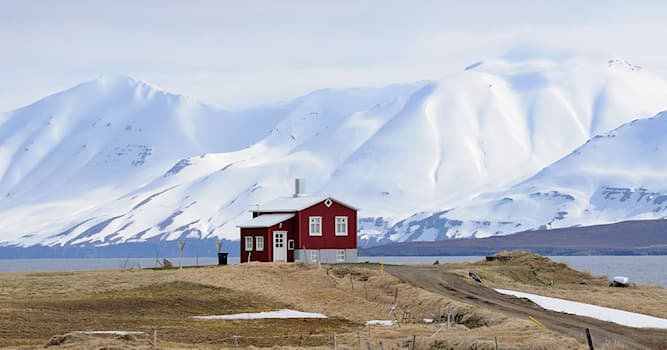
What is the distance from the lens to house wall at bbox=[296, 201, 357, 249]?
4370 inches

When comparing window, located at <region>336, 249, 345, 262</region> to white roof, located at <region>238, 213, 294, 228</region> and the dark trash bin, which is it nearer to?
white roof, located at <region>238, 213, 294, 228</region>

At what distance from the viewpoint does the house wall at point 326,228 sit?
111000mm

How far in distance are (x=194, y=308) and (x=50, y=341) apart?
2252 cm

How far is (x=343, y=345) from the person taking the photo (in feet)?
168

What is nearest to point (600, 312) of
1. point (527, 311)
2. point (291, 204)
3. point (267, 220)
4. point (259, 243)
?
point (527, 311)

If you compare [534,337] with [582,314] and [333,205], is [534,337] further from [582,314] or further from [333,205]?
[333,205]

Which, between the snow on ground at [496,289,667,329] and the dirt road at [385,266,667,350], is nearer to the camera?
the dirt road at [385,266,667,350]

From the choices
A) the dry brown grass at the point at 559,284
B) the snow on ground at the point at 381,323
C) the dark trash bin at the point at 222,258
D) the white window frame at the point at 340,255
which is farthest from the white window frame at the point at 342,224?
the snow on ground at the point at 381,323

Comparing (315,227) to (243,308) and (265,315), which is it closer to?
(243,308)

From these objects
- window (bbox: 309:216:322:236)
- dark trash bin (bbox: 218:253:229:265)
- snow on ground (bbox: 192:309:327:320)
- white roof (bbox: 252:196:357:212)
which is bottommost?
snow on ground (bbox: 192:309:327:320)

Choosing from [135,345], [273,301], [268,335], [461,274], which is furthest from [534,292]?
[135,345]

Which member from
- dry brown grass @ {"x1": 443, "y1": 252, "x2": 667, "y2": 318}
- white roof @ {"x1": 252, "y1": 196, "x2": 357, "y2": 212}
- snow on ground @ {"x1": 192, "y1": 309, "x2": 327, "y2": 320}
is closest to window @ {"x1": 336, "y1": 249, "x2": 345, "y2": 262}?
white roof @ {"x1": 252, "y1": 196, "x2": 357, "y2": 212}

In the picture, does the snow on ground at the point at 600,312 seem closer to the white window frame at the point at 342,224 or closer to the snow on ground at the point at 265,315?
the snow on ground at the point at 265,315

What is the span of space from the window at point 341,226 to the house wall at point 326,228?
0.27m
